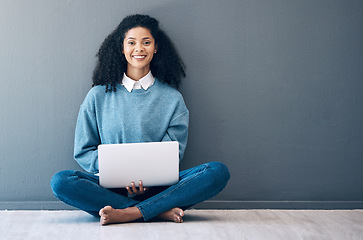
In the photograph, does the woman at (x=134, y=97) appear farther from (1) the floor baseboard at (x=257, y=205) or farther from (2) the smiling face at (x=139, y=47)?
(1) the floor baseboard at (x=257, y=205)

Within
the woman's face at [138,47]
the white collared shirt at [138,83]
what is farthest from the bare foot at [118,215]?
the woman's face at [138,47]

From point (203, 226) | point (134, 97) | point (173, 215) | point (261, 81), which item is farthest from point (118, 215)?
point (261, 81)

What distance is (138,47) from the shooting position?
2043mm

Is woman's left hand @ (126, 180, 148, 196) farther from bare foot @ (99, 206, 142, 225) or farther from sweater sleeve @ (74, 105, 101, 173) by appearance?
sweater sleeve @ (74, 105, 101, 173)

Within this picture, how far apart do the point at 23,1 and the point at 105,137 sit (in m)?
0.85

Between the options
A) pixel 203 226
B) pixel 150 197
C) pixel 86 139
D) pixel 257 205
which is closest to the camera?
pixel 203 226

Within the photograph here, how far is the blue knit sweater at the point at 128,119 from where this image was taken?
79.0 inches

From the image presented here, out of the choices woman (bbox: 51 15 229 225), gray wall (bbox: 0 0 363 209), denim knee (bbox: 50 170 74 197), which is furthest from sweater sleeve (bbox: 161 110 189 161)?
denim knee (bbox: 50 170 74 197)

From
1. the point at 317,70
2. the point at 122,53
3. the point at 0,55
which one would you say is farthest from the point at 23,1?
the point at 317,70

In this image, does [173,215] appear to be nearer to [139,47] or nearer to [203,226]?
[203,226]

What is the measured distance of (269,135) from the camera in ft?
7.08

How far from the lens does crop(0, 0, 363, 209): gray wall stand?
2.15 meters

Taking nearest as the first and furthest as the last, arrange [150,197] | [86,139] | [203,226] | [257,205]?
[203,226], [150,197], [86,139], [257,205]

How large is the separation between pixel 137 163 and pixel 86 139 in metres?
0.44
